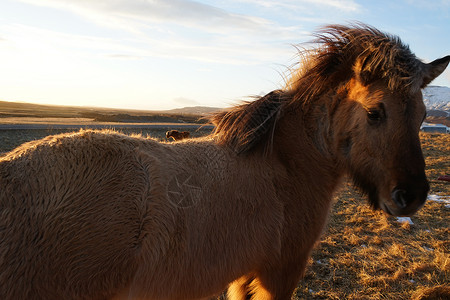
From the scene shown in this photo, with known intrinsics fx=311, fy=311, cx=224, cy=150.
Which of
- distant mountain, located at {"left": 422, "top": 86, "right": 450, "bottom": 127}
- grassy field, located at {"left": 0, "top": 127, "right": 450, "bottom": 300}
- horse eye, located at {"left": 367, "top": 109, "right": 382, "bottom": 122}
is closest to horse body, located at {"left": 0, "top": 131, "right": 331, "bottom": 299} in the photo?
horse eye, located at {"left": 367, "top": 109, "right": 382, "bottom": 122}

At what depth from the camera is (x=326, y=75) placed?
9.91 feet

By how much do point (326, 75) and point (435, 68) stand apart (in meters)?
0.95

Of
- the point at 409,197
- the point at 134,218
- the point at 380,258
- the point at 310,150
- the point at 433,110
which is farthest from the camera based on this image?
the point at 433,110

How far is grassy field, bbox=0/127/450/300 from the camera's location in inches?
174

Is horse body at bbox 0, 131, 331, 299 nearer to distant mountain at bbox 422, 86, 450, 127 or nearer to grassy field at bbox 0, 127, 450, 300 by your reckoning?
grassy field at bbox 0, 127, 450, 300

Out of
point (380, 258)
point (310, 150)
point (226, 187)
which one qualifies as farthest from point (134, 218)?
point (380, 258)

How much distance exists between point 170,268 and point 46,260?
0.80 metres

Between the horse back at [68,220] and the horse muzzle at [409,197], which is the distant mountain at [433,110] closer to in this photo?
the horse muzzle at [409,197]

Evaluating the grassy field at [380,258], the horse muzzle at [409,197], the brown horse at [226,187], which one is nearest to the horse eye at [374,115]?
the brown horse at [226,187]

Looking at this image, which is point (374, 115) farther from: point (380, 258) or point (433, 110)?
point (433, 110)

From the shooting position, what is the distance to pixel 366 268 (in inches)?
197

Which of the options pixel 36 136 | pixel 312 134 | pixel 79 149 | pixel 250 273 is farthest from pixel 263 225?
pixel 36 136

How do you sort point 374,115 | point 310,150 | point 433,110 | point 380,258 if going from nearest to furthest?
1. point 374,115
2. point 310,150
3. point 380,258
4. point 433,110

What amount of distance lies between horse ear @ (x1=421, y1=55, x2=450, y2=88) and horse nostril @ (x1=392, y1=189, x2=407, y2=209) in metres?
1.11
